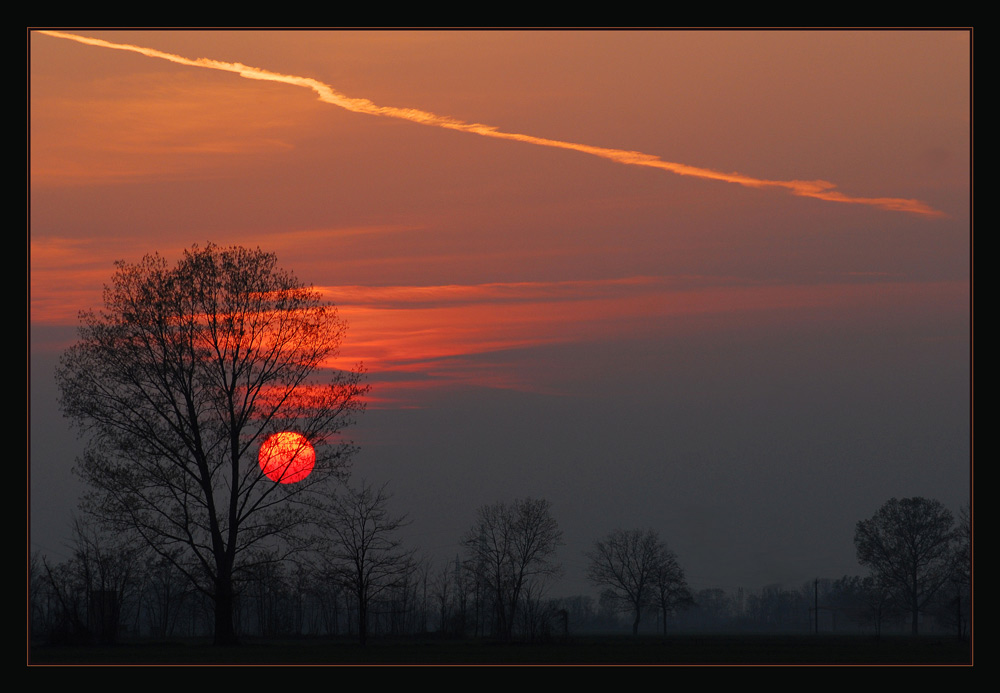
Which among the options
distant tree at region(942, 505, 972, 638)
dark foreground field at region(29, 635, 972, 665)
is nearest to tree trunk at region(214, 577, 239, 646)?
dark foreground field at region(29, 635, 972, 665)

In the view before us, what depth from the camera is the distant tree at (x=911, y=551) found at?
105250mm

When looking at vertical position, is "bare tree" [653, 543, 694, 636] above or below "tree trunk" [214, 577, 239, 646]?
below

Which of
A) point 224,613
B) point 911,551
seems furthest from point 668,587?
point 224,613

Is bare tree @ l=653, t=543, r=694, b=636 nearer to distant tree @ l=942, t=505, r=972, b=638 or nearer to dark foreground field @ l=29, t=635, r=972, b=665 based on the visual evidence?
distant tree @ l=942, t=505, r=972, b=638

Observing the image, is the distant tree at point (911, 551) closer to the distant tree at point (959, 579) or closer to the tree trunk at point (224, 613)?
the distant tree at point (959, 579)

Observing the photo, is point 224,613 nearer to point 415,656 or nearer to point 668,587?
point 415,656

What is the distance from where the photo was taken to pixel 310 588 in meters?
41.8

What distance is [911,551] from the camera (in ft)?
350

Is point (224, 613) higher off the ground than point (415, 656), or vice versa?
point (224, 613)

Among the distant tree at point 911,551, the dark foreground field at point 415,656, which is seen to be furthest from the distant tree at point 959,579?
the dark foreground field at point 415,656

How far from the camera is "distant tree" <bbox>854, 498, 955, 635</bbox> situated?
4144 inches

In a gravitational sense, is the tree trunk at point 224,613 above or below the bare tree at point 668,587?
above

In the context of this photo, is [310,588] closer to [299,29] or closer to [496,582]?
[299,29]

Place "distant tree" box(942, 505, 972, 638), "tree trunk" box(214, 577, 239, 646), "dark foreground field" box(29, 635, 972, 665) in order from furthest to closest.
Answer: "distant tree" box(942, 505, 972, 638), "tree trunk" box(214, 577, 239, 646), "dark foreground field" box(29, 635, 972, 665)
